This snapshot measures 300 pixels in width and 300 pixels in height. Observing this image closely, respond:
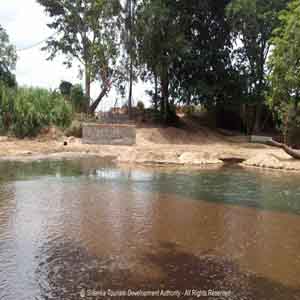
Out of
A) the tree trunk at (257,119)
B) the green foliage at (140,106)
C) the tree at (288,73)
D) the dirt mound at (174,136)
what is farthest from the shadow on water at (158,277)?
the green foliage at (140,106)

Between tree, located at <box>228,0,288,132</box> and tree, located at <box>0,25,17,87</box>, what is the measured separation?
15.1 meters

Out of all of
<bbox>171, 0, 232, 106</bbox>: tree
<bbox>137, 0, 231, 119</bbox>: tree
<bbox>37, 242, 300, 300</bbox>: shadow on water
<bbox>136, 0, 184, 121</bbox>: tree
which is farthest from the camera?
<bbox>171, 0, 232, 106</bbox>: tree

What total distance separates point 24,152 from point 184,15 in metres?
14.4

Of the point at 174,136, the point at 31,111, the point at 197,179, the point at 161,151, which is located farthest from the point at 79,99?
the point at 197,179

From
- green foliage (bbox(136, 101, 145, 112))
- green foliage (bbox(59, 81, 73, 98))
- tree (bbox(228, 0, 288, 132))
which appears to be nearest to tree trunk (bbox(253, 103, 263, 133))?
tree (bbox(228, 0, 288, 132))

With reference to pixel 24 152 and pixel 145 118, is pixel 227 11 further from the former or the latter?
pixel 24 152

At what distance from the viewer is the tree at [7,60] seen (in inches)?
1142

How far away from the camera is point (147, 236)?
6.83 meters

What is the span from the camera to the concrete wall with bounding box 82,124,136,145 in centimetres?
2280

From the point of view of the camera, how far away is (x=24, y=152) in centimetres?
1975

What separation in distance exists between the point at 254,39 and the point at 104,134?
12.4 metres

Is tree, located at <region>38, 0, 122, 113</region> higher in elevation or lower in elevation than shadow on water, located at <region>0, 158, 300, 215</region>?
higher

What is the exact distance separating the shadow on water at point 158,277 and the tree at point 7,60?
25.6m

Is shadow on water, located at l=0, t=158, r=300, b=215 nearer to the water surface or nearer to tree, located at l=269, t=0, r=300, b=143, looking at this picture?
the water surface
